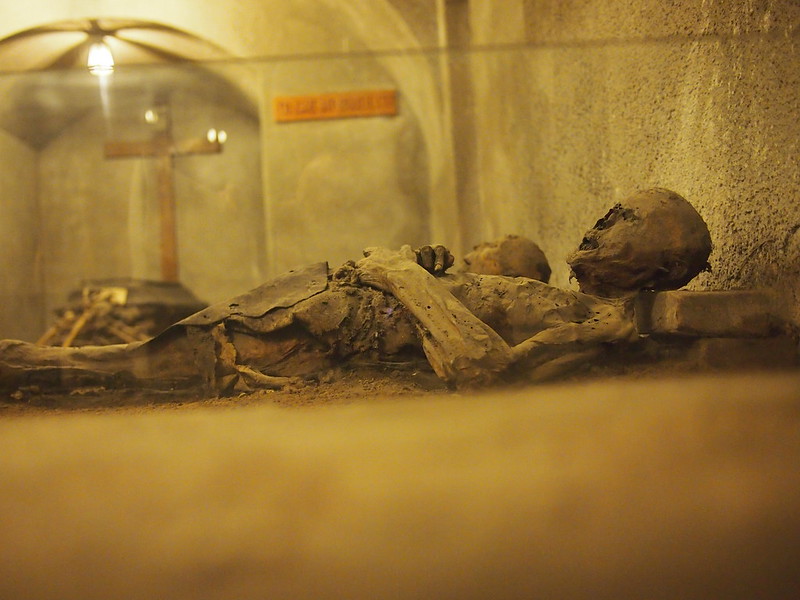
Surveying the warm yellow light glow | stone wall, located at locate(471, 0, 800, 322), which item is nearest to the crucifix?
the warm yellow light glow

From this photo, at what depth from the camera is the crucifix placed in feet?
6.64

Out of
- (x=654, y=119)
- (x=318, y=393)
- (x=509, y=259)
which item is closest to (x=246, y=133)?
(x=318, y=393)

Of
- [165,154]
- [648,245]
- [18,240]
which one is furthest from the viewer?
[648,245]

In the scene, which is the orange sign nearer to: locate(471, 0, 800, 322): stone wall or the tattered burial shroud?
locate(471, 0, 800, 322): stone wall

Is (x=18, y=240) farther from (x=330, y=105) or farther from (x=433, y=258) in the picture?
(x=433, y=258)

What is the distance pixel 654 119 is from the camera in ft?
11.0

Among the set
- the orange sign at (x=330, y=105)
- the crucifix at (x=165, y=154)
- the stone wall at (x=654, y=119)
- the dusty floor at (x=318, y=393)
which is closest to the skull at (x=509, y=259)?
the stone wall at (x=654, y=119)

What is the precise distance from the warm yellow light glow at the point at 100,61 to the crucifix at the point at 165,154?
18cm

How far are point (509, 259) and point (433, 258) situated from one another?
990mm

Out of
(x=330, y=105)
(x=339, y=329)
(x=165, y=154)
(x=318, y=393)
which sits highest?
(x=330, y=105)

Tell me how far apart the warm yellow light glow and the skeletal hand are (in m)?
1.19

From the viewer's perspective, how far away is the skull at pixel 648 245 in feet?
8.19

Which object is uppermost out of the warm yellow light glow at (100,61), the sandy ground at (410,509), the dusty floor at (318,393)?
the warm yellow light glow at (100,61)

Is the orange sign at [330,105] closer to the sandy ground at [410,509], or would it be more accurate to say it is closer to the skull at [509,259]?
the sandy ground at [410,509]
